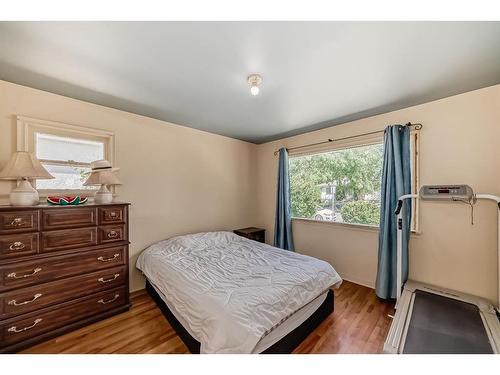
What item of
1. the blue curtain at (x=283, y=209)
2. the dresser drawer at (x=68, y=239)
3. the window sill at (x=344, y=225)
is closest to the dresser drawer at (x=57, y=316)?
the dresser drawer at (x=68, y=239)

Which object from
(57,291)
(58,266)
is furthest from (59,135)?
(57,291)

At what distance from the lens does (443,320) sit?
1754 millimetres

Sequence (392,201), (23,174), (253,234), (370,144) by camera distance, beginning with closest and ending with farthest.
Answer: (23,174) → (392,201) → (370,144) → (253,234)

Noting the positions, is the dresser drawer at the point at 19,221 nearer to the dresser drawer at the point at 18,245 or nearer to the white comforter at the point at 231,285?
the dresser drawer at the point at 18,245

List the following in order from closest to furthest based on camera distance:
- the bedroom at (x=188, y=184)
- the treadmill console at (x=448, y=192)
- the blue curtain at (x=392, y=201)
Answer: the bedroom at (x=188, y=184), the treadmill console at (x=448, y=192), the blue curtain at (x=392, y=201)

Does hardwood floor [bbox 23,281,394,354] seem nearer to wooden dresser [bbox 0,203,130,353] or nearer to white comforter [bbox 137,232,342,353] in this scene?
wooden dresser [bbox 0,203,130,353]

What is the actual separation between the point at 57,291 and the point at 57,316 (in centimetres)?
22

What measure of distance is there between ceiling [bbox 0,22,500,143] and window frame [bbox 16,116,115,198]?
348 millimetres

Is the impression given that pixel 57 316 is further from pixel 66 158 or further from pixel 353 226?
pixel 353 226

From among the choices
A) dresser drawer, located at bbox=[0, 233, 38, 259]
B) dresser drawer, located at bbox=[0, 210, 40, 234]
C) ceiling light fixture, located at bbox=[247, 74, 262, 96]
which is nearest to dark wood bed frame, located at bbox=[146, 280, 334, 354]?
dresser drawer, located at bbox=[0, 233, 38, 259]

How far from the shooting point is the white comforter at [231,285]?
135 centimetres

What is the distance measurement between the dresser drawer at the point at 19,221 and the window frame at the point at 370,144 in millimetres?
3348

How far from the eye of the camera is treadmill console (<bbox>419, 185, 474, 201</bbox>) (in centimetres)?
178

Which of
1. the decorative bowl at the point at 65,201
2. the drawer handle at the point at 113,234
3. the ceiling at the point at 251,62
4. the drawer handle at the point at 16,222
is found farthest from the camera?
the drawer handle at the point at 113,234
